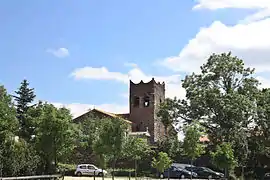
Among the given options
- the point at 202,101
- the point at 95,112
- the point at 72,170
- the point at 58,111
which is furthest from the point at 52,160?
the point at 95,112

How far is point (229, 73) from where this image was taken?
174ft

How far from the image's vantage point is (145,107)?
3177 inches

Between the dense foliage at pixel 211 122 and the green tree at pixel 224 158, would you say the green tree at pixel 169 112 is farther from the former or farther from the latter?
the green tree at pixel 224 158

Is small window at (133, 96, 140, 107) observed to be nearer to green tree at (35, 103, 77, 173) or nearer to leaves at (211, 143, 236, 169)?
leaves at (211, 143, 236, 169)

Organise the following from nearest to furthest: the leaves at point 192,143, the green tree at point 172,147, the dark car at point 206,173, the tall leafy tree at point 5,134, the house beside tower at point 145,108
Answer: the tall leafy tree at point 5,134, the leaves at point 192,143, the dark car at point 206,173, the green tree at point 172,147, the house beside tower at point 145,108

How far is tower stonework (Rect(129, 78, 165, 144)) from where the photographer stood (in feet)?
261

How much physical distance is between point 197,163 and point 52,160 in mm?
22054

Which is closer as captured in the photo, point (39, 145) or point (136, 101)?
point (39, 145)

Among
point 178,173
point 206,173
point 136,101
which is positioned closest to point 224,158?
point 178,173

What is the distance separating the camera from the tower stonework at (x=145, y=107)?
7962cm

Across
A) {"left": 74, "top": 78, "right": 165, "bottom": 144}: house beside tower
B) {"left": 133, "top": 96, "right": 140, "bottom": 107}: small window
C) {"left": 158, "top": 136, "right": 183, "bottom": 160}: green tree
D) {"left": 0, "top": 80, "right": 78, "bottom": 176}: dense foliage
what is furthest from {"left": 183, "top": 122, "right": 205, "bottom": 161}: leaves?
{"left": 133, "top": 96, "right": 140, "bottom": 107}: small window

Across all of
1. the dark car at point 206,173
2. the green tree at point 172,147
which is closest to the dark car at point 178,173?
the dark car at point 206,173

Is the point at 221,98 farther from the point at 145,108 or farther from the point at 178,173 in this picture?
the point at 145,108

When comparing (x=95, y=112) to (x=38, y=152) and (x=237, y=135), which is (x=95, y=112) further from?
(x=38, y=152)
